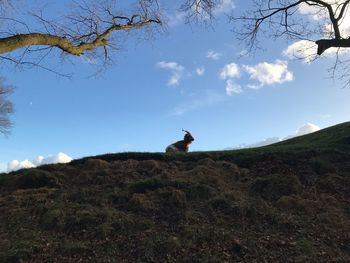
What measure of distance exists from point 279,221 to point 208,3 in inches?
259

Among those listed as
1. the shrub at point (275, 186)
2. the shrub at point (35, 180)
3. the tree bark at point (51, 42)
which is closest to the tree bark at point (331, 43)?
the shrub at point (275, 186)

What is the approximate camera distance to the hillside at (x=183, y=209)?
29.5 ft

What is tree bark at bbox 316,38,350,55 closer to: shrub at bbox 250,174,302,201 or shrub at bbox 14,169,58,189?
shrub at bbox 250,174,302,201

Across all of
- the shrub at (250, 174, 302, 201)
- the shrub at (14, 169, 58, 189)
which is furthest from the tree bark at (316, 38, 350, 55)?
the shrub at (14, 169, 58, 189)

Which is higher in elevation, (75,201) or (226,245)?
(75,201)

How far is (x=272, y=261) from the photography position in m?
8.70

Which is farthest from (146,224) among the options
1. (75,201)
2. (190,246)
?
(75,201)

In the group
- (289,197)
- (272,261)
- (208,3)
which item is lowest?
(272,261)

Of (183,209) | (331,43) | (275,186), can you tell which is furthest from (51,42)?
(331,43)

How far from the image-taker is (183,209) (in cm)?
1077

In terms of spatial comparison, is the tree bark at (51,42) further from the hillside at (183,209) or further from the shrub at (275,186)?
the shrub at (275,186)

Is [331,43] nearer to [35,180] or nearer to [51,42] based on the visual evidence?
[51,42]

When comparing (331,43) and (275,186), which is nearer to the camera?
(331,43)

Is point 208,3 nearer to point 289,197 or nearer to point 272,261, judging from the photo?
point 289,197
